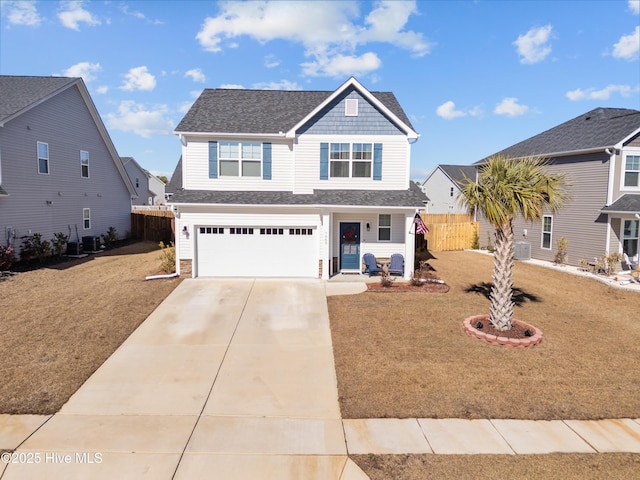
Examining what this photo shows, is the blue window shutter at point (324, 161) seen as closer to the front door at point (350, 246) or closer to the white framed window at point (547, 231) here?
the front door at point (350, 246)

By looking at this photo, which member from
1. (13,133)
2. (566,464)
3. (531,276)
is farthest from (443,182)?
(566,464)

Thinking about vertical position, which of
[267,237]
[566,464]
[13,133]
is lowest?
[566,464]

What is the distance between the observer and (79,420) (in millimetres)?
6637

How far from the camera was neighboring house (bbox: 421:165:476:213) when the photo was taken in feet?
131

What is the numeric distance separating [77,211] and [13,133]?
5.87 m

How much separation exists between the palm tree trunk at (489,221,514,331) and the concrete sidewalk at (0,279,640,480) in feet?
12.8

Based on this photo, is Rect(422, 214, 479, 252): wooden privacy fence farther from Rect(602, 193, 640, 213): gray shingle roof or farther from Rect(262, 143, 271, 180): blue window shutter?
Rect(262, 143, 271, 180): blue window shutter

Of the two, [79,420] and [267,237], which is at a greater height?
[267,237]

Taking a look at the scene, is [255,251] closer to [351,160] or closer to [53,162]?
[351,160]

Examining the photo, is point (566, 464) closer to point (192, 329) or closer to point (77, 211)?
point (192, 329)

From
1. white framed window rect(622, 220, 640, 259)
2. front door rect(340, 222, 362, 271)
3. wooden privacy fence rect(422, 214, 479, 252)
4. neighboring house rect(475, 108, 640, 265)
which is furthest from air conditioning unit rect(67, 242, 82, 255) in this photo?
white framed window rect(622, 220, 640, 259)

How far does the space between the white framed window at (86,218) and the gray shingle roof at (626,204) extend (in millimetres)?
27602

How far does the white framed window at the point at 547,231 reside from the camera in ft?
71.1

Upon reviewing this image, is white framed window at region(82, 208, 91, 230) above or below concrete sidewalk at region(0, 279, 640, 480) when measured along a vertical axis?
above
